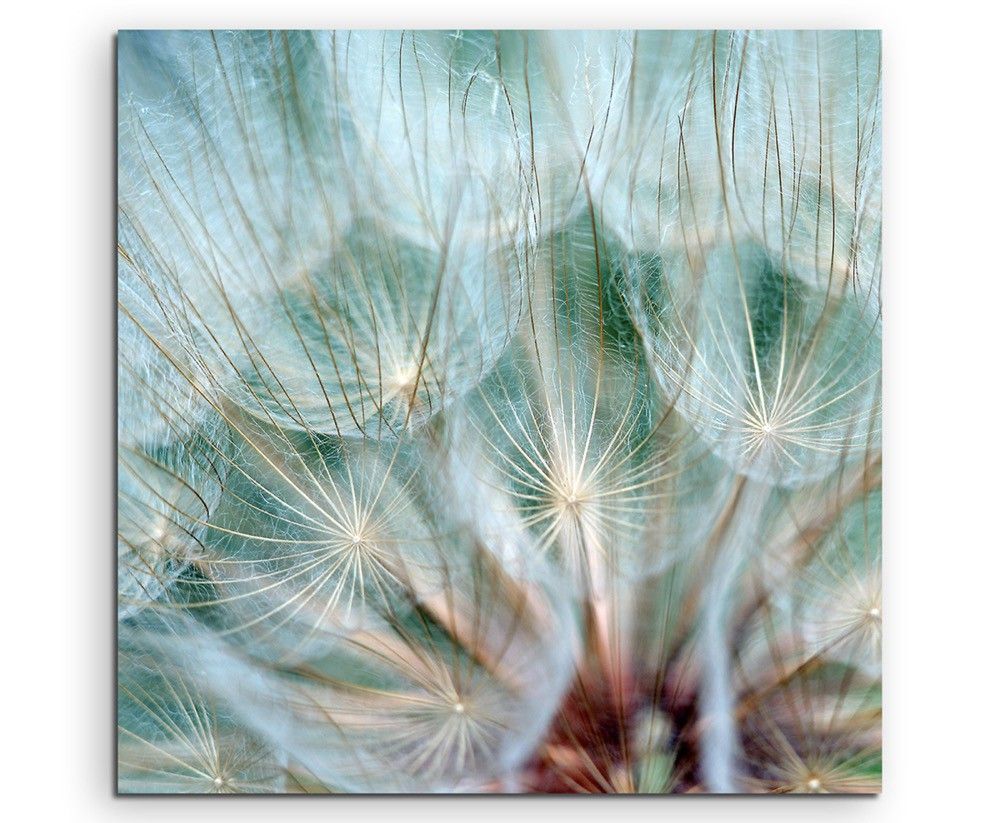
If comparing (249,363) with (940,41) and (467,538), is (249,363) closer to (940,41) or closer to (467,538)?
(467,538)

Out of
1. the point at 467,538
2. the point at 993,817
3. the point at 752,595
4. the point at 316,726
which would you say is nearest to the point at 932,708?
the point at 993,817

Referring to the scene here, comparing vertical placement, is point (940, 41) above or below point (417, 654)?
above

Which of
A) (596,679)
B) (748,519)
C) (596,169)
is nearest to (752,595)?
(748,519)

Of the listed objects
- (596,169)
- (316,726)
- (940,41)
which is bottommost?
(316,726)

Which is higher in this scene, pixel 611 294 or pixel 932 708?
pixel 611 294

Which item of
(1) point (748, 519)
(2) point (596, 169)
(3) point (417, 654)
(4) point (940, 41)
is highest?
(4) point (940, 41)

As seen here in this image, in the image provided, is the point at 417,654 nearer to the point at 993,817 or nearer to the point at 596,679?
the point at 596,679
